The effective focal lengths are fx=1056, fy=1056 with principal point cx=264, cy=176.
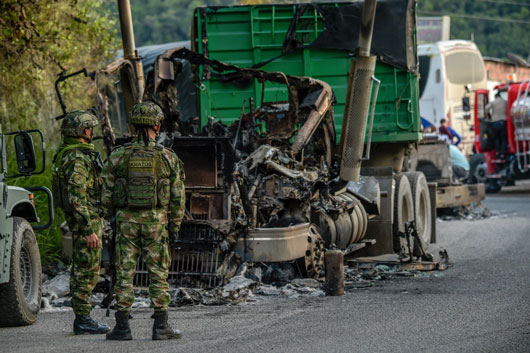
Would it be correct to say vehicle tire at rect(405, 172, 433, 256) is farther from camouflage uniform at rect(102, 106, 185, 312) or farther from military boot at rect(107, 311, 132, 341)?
military boot at rect(107, 311, 132, 341)

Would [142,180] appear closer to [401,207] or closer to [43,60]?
[401,207]

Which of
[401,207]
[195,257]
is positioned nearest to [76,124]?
[195,257]

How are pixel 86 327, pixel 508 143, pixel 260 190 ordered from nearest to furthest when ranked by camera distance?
pixel 86 327 < pixel 260 190 < pixel 508 143

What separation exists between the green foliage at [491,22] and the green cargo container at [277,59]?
178ft

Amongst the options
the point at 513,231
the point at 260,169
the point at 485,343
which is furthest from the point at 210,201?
the point at 513,231

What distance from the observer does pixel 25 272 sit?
9.12m

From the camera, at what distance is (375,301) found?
31.5 feet

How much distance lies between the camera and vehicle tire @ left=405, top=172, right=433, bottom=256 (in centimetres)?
1451

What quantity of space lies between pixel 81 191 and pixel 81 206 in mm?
120

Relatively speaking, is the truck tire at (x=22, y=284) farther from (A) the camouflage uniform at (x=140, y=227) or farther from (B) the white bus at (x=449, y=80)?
(B) the white bus at (x=449, y=80)

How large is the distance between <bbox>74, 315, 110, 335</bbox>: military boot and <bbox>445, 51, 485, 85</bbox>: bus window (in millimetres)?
24067

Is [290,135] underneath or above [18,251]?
above

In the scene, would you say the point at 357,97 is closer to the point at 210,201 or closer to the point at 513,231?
the point at 210,201

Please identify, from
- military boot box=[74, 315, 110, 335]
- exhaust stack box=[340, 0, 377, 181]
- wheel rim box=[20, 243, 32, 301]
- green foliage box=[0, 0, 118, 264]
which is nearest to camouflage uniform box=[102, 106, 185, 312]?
military boot box=[74, 315, 110, 335]
